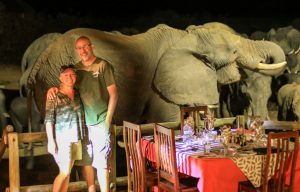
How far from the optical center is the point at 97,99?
4.77 m

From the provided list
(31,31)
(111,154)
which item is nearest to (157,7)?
(31,31)

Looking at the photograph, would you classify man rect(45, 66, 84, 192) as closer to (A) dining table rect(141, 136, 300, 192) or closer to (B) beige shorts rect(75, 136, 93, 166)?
(B) beige shorts rect(75, 136, 93, 166)

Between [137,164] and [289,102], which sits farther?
[289,102]

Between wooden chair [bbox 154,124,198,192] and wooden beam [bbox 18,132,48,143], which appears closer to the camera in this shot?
wooden chair [bbox 154,124,198,192]

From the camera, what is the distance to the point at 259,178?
3.95 meters

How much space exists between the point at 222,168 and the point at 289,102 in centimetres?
515

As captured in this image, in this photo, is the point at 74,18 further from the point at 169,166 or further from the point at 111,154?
the point at 169,166

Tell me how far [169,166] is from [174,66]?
2.98m

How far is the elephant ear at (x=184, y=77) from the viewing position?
6.92 metres

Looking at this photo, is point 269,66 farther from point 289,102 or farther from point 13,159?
point 13,159

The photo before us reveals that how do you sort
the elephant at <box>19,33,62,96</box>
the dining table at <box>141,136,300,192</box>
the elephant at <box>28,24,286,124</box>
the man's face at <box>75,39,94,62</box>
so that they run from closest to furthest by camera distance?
the dining table at <box>141,136,300,192</box> < the man's face at <box>75,39,94,62</box> < the elephant at <box>19,33,62,96</box> < the elephant at <box>28,24,286,124</box>

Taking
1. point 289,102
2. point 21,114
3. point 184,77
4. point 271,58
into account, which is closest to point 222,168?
point 184,77

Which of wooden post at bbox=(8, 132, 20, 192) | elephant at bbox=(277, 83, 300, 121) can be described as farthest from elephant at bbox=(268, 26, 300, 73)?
wooden post at bbox=(8, 132, 20, 192)

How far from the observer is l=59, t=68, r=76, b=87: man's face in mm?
4637
